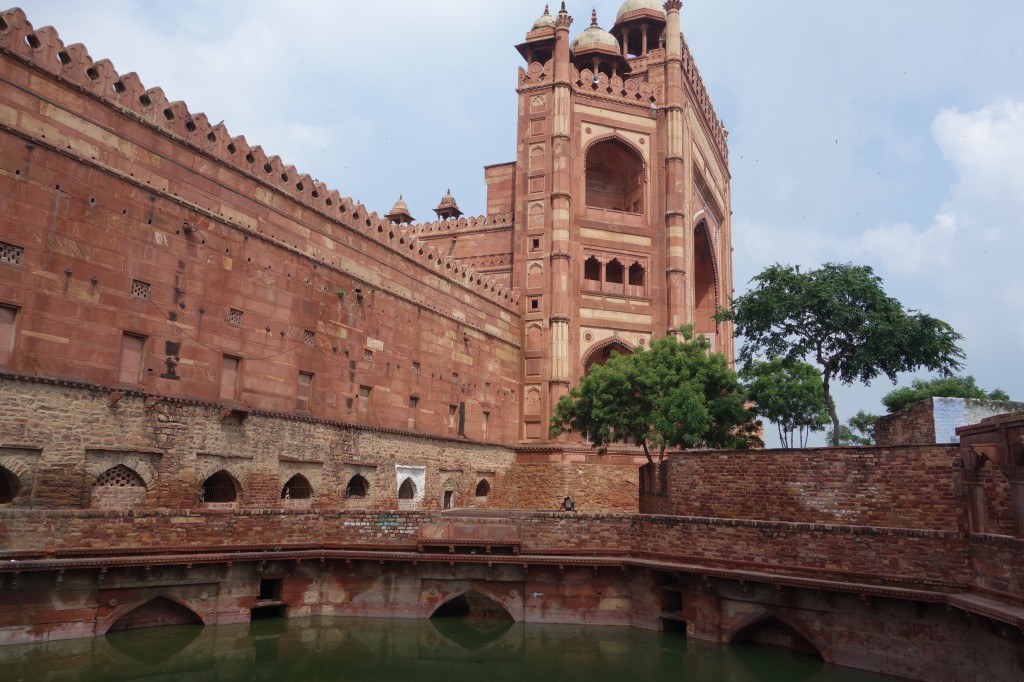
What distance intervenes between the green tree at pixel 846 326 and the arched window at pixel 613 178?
6321mm

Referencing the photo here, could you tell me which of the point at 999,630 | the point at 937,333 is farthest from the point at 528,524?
the point at 937,333

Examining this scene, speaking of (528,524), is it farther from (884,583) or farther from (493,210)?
(493,210)

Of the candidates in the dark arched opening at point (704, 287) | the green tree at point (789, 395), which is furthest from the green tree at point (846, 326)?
the dark arched opening at point (704, 287)

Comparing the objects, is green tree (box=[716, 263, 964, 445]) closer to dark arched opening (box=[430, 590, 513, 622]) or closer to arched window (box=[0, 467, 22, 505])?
dark arched opening (box=[430, 590, 513, 622])

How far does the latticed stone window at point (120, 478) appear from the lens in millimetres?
13555

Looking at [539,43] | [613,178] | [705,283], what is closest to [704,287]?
[705,283]

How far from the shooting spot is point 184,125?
623 inches

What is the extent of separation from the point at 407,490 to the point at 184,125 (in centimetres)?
1062

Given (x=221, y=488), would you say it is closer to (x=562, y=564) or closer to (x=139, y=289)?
(x=139, y=289)

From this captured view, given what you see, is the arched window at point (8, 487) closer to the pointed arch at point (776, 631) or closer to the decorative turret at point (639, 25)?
the pointed arch at point (776, 631)

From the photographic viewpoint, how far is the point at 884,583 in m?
12.4

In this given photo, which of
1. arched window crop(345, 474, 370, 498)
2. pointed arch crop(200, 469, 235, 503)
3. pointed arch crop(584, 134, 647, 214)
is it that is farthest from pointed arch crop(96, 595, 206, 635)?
pointed arch crop(584, 134, 647, 214)

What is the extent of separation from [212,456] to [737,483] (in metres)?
10.4

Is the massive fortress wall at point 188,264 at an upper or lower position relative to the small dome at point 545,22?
lower
